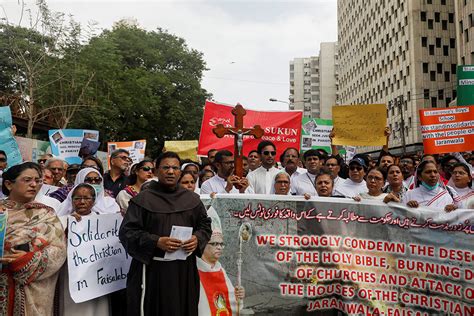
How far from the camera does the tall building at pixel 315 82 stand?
323 feet

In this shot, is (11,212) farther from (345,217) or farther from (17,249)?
(345,217)

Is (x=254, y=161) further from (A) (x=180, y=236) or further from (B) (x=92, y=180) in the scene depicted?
(A) (x=180, y=236)

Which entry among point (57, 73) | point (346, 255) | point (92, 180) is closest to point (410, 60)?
point (57, 73)

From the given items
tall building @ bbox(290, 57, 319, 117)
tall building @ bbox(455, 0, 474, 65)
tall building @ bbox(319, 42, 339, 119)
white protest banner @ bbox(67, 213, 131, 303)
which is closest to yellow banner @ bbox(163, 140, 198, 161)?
white protest banner @ bbox(67, 213, 131, 303)

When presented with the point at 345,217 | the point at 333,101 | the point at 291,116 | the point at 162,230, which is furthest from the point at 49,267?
the point at 333,101

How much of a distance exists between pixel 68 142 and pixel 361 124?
6.55m

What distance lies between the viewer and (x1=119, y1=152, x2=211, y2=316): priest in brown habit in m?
3.64

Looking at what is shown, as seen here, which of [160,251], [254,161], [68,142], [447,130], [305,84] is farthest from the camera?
[305,84]

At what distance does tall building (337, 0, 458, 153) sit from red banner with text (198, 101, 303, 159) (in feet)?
119

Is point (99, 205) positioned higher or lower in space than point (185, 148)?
lower

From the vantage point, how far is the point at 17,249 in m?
3.49

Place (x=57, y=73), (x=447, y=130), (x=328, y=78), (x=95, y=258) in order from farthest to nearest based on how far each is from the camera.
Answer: (x=328, y=78) → (x=57, y=73) → (x=447, y=130) → (x=95, y=258)

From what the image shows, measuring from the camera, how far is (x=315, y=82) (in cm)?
11756

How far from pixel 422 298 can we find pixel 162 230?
8.39 feet
